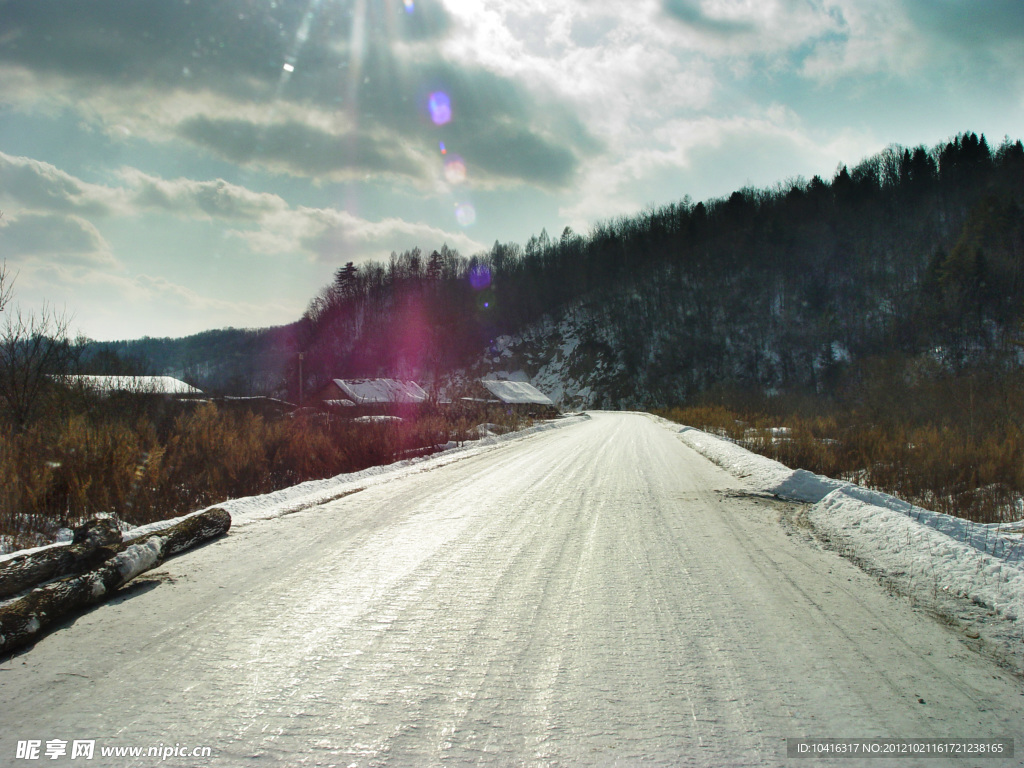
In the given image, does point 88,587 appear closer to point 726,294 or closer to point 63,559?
point 63,559

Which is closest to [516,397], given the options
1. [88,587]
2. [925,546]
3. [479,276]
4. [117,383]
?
[117,383]

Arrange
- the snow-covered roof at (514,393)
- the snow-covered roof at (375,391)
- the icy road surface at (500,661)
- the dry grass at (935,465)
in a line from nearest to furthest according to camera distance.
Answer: the icy road surface at (500,661)
the dry grass at (935,465)
the snow-covered roof at (375,391)
the snow-covered roof at (514,393)

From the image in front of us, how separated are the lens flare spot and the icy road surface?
376ft

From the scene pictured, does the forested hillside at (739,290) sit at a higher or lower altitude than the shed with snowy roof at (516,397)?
higher

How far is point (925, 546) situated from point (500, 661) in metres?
4.45

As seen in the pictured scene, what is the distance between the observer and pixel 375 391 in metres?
47.9

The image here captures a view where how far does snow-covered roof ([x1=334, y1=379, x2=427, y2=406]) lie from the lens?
45.2 meters

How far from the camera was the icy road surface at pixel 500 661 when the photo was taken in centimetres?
220

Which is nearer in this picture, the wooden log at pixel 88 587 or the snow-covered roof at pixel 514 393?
the wooden log at pixel 88 587

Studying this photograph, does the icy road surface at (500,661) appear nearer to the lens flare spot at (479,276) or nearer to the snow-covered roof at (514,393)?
the snow-covered roof at (514,393)

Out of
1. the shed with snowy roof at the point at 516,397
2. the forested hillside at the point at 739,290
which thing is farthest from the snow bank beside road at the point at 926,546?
the forested hillside at the point at 739,290

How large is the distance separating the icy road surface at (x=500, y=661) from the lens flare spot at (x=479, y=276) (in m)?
114

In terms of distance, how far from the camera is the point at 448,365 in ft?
331

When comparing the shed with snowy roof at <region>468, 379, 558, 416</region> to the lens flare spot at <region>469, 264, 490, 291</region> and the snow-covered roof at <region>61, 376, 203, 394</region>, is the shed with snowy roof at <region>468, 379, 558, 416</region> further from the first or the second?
the lens flare spot at <region>469, 264, 490, 291</region>
